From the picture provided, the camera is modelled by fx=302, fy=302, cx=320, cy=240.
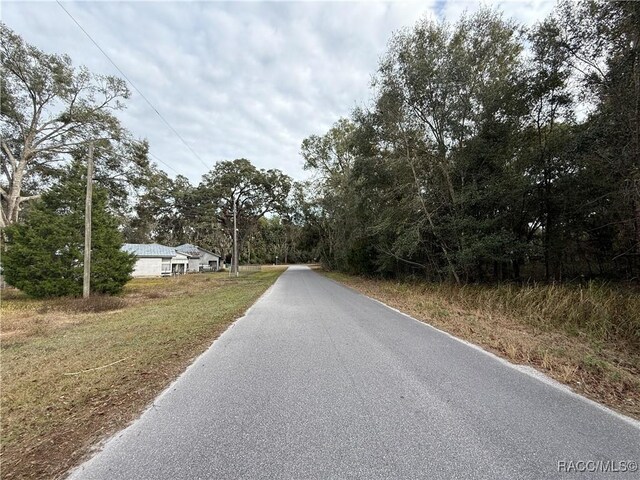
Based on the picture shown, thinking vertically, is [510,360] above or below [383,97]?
below

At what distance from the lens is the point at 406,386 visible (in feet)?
11.5

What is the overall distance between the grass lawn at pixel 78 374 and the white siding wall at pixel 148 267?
26.7 metres

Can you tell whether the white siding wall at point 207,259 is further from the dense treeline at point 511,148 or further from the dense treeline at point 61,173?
the dense treeline at point 511,148

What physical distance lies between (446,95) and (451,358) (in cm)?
1205

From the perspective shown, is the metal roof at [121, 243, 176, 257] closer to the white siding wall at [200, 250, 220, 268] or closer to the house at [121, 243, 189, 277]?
the house at [121, 243, 189, 277]

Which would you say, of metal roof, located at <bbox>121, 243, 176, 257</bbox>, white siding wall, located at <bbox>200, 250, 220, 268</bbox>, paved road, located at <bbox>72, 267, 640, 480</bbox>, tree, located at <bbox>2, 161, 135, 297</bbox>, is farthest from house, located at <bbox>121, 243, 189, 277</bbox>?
paved road, located at <bbox>72, 267, 640, 480</bbox>

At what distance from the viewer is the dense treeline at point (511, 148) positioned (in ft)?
27.7

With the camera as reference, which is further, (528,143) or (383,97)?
(383,97)

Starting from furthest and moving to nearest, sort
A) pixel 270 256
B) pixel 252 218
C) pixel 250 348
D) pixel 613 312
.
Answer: pixel 270 256, pixel 252 218, pixel 613 312, pixel 250 348

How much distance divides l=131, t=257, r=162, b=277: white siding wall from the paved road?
1296 inches

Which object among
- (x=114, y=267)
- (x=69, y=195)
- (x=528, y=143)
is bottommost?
(x=114, y=267)

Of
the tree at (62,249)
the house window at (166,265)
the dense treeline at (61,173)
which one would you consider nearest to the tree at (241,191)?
the dense treeline at (61,173)

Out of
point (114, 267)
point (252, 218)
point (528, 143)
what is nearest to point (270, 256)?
point (252, 218)

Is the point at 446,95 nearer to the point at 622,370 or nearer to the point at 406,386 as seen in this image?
the point at 622,370
